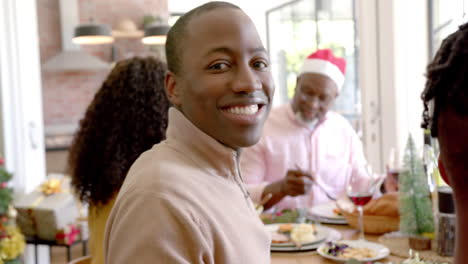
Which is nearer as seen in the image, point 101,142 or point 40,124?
point 101,142

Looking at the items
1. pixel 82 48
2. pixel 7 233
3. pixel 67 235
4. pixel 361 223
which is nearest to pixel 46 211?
pixel 67 235

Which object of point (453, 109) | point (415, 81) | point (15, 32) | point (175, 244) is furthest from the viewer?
point (15, 32)

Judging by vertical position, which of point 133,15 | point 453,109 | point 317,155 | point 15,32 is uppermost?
point 133,15

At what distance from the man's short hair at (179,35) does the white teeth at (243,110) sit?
0.11 meters

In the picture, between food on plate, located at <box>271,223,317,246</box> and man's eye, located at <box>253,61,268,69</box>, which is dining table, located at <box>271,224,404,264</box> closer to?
food on plate, located at <box>271,223,317,246</box>

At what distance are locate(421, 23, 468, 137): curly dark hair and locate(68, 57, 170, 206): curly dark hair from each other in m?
1.30

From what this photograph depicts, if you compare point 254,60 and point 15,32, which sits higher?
point 15,32

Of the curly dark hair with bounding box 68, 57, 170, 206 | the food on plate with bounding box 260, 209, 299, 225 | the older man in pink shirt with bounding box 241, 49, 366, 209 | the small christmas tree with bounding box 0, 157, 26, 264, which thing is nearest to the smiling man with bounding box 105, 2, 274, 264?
the curly dark hair with bounding box 68, 57, 170, 206

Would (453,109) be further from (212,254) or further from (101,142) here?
(101,142)

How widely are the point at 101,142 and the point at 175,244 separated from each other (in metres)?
1.00

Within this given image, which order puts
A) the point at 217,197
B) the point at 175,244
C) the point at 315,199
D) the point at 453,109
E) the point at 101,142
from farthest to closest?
the point at 315,199 → the point at 101,142 → the point at 217,197 → the point at 175,244 → the point at 453,109

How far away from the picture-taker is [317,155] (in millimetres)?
2590

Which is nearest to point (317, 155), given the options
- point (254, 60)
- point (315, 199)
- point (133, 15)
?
point (315, 199)

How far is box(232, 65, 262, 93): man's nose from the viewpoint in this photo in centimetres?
82
